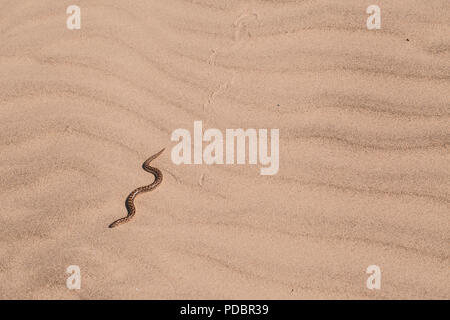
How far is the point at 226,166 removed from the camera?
3461 millimetres

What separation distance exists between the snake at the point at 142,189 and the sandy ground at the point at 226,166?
5 cm

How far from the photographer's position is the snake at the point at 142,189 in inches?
123

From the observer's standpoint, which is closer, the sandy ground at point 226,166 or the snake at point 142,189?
the sandy ground at point 226,166

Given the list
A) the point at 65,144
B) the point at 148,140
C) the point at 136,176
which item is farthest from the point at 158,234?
the point at 65,144

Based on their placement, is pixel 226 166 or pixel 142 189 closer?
pixel 142 189

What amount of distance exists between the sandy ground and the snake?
5 centimetres

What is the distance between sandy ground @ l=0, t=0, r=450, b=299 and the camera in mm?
2947

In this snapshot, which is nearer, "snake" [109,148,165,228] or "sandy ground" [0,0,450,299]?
"sandy ground" [0,0,450,299]

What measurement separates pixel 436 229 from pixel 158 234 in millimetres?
1675

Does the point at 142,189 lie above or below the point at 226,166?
below

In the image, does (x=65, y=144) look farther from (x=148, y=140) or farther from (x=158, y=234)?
(x=158, y=234)

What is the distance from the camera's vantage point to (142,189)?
3252 mm

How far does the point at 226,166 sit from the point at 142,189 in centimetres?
60

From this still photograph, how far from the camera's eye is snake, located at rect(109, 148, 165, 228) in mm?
3113
